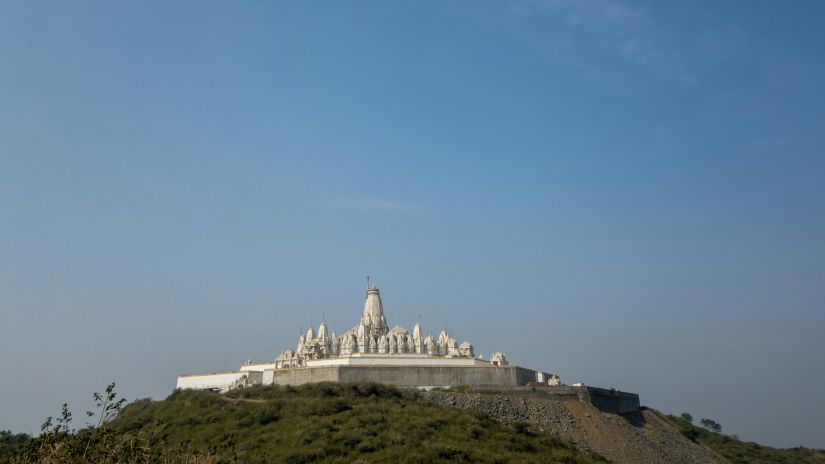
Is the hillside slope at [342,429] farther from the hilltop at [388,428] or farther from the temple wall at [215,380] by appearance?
the temple wall at [215,380]

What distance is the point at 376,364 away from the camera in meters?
43.8

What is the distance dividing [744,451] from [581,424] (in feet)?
91.5

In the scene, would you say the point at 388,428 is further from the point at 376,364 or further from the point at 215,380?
the point at 215,380

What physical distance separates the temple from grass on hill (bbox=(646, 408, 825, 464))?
51.6 ft

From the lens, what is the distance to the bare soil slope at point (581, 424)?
36531 mm

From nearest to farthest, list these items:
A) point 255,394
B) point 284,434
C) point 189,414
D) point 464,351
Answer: point 284,434, point 189,414, point 255,394, point 464,351

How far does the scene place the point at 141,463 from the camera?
14883 mm

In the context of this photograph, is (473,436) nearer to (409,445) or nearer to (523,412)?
(409,445)

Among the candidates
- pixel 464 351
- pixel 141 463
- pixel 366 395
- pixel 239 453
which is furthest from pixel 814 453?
pixel 141 463

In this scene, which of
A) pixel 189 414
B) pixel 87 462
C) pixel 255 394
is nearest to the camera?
pixel 87 462

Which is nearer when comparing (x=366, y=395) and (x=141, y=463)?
(x=141, y=463)

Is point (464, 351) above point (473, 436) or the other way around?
above

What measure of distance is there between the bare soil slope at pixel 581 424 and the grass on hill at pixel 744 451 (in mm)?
14855

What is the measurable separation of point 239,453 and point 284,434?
121 inches
